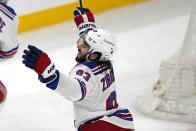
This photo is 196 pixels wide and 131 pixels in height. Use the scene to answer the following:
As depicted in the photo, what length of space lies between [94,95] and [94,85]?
5 centimetres

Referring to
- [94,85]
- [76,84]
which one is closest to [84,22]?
[94,85]

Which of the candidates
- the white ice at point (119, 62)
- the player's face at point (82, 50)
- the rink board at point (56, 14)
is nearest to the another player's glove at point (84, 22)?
the player's face at point (82, 50)

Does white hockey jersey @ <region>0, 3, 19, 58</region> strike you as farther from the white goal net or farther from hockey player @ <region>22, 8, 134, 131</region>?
the white goal net

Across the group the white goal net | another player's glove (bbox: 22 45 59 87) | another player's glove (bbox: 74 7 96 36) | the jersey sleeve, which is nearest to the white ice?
the white goal net

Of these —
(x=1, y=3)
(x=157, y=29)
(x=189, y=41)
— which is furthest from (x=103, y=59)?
(x=157, y=29)

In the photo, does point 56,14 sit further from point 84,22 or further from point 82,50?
point 82,50

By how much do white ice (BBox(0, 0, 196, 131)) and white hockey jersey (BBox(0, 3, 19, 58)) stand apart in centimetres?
142

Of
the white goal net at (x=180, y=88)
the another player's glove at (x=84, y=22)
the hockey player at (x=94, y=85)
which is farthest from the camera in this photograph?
the white goal net at (x=180, y=88)

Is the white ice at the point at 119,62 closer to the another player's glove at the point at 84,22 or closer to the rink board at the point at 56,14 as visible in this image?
the rink board at the point at 56,14

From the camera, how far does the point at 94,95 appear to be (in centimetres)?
237

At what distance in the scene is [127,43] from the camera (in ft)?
16.3

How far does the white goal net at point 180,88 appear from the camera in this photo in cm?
345

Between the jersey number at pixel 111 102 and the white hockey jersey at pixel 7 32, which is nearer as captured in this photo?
the white hockey jersey at pixel 7 32

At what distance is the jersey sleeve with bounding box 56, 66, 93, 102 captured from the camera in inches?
83.1
